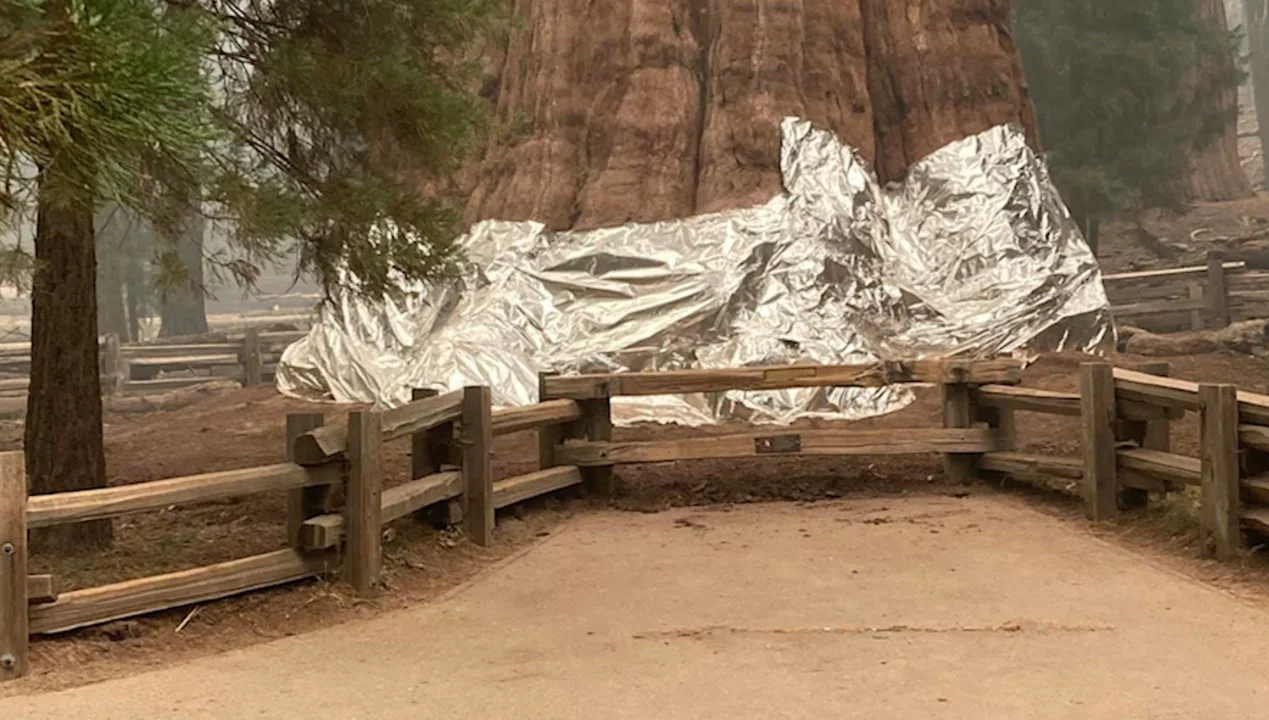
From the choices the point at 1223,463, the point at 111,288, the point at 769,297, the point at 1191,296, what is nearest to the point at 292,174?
the point at 1223,463

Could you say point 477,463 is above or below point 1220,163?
below

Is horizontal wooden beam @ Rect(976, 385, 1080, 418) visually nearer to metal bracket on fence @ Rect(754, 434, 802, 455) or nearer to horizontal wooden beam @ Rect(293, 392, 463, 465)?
metal bracket on fence @ Rect(754, 434, 802, 455)

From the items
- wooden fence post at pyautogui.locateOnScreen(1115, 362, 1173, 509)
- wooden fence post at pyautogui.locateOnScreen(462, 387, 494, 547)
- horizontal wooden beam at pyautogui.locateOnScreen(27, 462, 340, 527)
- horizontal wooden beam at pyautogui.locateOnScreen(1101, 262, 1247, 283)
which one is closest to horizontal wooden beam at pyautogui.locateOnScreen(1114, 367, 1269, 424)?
wooden fence post at pyautogui.locateOnScreen(1115, 362, 1173, 509)

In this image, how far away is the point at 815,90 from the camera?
13.8m

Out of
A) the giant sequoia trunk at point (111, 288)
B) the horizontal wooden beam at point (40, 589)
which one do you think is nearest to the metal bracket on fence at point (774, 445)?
the horizontal wooden beam at point (40, 589)

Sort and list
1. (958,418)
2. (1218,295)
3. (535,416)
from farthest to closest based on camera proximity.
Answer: (1218,295) < (958,418) < (535,416)

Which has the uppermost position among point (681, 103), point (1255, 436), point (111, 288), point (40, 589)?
point (681, 103)

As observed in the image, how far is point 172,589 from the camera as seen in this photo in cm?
519

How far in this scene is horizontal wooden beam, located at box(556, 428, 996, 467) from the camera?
8688 millimetres

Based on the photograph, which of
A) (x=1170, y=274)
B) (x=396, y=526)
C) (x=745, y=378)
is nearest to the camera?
(x=396, y=526)

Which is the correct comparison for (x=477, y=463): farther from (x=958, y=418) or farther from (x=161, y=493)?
(x=958, y=418)

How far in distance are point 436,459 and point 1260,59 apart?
36021 mm

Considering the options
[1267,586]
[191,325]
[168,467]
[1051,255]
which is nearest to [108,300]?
[191,325]

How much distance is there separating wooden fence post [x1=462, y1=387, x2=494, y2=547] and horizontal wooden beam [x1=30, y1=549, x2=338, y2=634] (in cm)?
144
